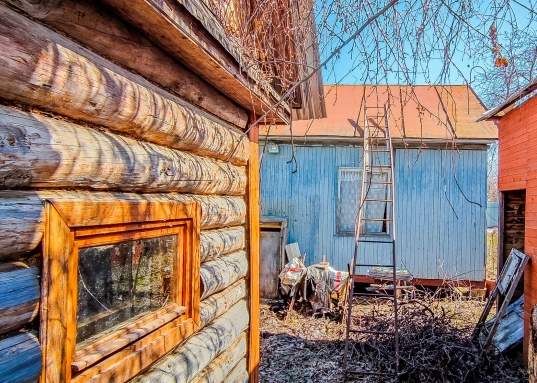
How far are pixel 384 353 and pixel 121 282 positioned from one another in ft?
16.5

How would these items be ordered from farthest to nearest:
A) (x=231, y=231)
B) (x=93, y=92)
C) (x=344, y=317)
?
(x=344, y=317) < (x=231, y=231) < (x=93, y=92)

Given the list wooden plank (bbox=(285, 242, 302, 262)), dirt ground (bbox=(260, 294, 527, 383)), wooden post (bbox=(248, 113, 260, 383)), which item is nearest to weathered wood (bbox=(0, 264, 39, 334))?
wooden post (bbox=(248, 113, 260, 383))

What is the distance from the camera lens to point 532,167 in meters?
5.73

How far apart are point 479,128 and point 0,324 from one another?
32.6 ft

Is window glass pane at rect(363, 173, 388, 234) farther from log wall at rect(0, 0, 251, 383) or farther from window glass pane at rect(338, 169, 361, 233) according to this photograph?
log wall at rect(0, 0, 251, 383)

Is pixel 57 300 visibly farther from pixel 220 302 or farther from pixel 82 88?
pixel 220 302

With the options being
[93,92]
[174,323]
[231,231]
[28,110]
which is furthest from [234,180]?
[28,110]

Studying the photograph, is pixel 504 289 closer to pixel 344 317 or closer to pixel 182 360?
pixel 344 317

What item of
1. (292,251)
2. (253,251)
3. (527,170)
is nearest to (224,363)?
(253,251)

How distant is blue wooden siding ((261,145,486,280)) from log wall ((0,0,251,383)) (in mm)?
6293

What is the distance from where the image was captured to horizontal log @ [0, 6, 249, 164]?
123 cm

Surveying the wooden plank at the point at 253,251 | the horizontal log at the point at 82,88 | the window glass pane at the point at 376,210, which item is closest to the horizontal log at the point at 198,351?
the wooden plank at the point at 253,251

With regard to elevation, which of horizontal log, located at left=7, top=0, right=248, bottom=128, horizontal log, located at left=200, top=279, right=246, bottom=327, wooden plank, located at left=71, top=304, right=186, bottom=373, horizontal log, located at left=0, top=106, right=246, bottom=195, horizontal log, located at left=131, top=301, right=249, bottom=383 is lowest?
horizontal log, located at left=131, top=301, right=249, bottom=383

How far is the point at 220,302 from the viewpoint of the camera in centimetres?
294
